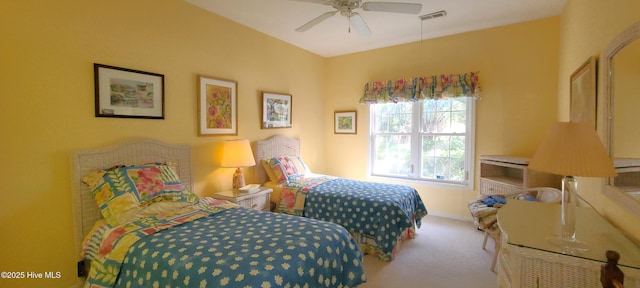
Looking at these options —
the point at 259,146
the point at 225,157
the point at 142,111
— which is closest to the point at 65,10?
the point at 142,111

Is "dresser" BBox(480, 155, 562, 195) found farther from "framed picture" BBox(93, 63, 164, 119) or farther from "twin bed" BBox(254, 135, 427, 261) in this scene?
"framed picture" BBox(93, 63, 164, 119)

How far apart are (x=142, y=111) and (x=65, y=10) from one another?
35.6 inches

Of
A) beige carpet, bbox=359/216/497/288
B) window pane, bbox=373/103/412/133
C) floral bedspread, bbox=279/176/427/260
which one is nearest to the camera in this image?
beige carpet, bbox=359/216/497/288

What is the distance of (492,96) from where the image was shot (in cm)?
377

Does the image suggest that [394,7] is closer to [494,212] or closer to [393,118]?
[494,212]

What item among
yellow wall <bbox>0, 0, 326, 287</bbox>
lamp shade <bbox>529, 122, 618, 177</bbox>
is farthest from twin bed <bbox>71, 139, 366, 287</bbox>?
lamp shade <bbox>529, 122, 618, 177</bbox>

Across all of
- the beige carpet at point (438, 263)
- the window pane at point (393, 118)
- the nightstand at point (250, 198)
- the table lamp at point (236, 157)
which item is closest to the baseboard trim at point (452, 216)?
the beige carpet at point (438, 263)

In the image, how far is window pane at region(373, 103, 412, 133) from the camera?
446 cm

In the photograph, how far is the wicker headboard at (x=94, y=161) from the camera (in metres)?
2.20

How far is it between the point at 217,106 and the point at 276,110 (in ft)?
3.22

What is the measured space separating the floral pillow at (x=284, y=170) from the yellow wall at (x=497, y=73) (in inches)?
74.5

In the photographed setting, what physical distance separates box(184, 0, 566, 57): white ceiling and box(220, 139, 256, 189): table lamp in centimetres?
149

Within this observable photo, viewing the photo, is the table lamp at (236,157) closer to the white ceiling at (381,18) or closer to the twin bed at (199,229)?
the twin bed at (199,229)

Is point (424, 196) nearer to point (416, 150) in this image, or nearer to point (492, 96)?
point (416, 150)
